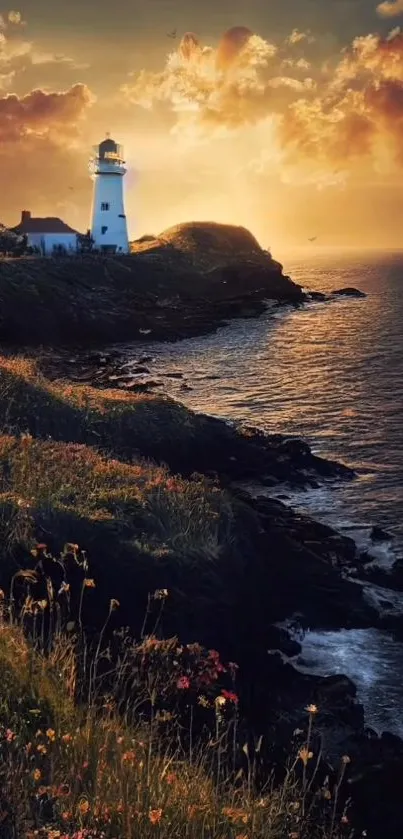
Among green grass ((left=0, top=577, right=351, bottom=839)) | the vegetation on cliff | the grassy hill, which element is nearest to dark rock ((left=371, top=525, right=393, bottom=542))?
the vegetation on cliff

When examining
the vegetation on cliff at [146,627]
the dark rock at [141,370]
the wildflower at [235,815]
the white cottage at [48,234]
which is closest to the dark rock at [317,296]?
A: the white cottage at [48,234]

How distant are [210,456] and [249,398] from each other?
15190mm

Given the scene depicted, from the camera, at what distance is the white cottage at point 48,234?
8931 cm

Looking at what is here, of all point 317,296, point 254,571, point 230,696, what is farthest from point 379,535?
point 317,296

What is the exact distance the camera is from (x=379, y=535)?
21000 millimetres

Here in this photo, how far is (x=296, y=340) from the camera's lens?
2505 inches

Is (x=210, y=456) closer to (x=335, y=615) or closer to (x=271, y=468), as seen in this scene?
(x=271, y=468)

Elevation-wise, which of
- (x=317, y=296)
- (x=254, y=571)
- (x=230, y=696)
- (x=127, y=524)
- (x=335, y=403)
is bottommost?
(x=254, y=571)

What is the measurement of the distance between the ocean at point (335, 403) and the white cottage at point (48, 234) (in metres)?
28.9

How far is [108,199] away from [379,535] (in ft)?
269

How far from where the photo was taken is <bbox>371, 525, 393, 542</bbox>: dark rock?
2089 centimetres

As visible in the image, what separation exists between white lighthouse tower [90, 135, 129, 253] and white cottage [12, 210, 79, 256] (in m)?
4.05

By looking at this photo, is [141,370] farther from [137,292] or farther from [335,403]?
[137,292]

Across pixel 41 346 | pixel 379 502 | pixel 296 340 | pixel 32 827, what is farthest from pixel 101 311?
pixel 32 827
